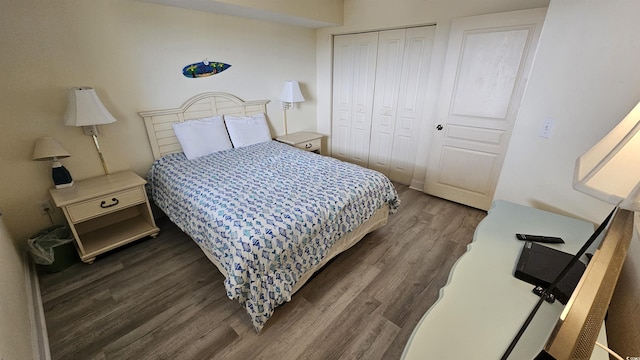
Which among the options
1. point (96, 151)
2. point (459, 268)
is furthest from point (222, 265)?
point (96, 151)

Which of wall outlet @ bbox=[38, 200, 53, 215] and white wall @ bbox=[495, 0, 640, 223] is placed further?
wall outlet @ bbox=[38, 200, 53, 215]

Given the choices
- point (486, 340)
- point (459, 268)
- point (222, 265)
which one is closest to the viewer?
point (486, 340)

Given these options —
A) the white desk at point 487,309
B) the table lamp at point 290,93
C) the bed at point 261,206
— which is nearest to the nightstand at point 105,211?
the bed at point 261,206

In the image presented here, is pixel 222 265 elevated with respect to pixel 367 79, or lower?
lower

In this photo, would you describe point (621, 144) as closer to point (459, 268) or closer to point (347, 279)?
point (459, 268)

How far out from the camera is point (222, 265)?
1624mm

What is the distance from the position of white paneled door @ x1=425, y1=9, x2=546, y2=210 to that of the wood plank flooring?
827mm

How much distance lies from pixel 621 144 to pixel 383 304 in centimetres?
151

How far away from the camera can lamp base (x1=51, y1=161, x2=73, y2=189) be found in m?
1.99

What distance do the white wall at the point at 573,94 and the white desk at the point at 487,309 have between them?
14.3 inches

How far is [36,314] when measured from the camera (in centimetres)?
157

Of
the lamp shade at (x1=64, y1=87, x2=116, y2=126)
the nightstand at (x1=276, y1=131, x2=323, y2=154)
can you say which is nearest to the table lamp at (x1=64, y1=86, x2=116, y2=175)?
the lamp shade at (x1=64, y1=87, x2=116, y2=126)

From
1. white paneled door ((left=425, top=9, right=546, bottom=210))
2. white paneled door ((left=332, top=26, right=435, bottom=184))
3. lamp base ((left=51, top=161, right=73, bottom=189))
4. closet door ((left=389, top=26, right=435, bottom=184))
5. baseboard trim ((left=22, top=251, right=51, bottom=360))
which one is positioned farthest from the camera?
white paneled door ((left=332, top=26, right=435, bottom=184))

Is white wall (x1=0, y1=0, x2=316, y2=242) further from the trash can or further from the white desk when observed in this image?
the white desk
